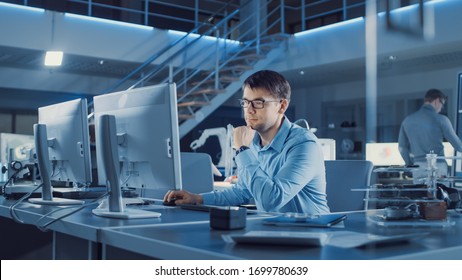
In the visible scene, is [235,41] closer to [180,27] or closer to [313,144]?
[180,27]

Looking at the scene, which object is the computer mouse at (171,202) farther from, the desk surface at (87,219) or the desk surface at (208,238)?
the desk surface at (208,238)

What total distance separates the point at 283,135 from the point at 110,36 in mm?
5552

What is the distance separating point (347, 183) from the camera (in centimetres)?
255

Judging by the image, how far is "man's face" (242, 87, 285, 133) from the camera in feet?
6.78

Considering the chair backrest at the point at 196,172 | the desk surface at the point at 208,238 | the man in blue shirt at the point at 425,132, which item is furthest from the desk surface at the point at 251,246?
the man in blue shirt at the point at 425,132

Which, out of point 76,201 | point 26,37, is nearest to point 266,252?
point 76,201

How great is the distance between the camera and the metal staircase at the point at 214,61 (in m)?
7.33

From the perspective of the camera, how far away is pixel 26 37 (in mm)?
6586

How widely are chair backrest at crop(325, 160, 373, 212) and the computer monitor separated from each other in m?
1.08

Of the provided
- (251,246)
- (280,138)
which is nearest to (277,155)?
(280,138)

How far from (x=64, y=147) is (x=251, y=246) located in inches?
54.2

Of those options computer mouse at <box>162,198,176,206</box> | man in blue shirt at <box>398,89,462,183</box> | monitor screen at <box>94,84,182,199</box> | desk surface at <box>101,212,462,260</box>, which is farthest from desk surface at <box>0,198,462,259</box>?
man in blue shirt at <box>398,89,462,183</box>

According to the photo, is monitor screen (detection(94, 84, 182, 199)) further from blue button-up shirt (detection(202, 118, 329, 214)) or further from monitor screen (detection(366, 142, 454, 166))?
monitor screen (detection(366, 142, 454, 166))

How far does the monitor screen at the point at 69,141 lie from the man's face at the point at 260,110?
622 mm
